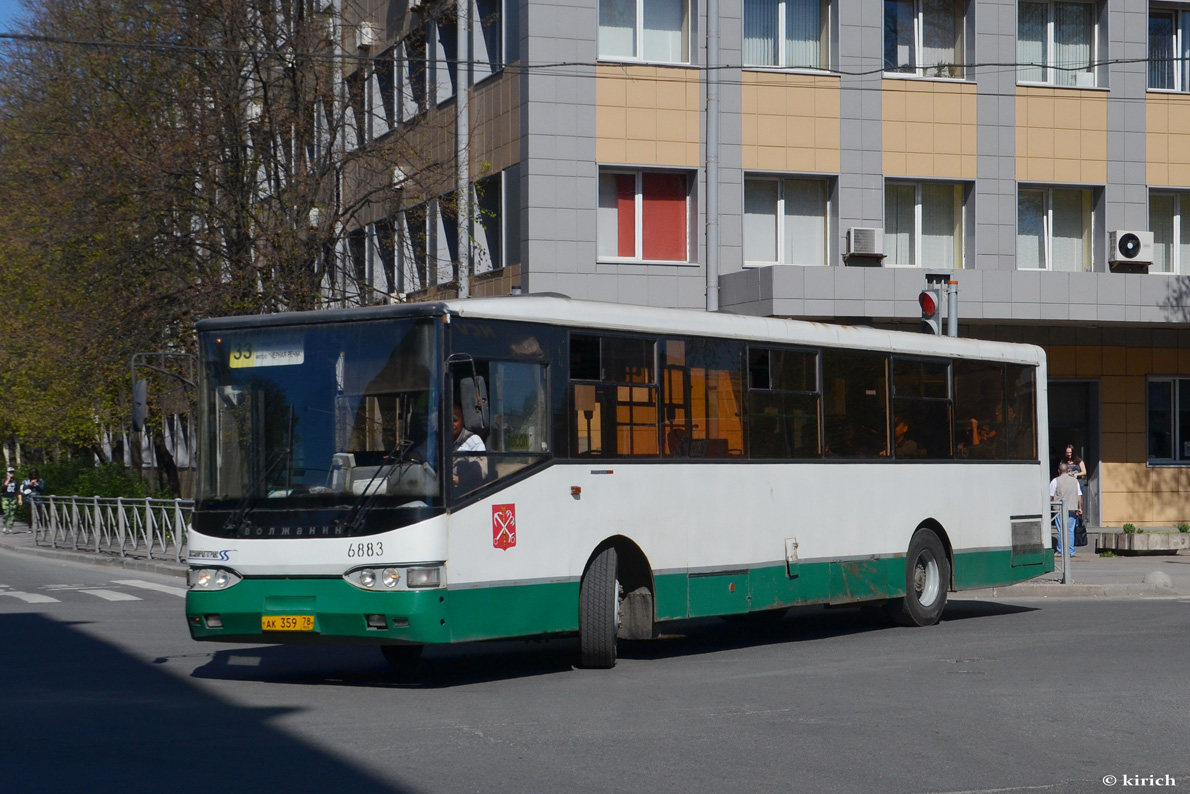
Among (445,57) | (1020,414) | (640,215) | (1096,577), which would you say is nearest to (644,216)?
(640,215)

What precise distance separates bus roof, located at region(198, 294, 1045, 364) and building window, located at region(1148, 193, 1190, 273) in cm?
1650

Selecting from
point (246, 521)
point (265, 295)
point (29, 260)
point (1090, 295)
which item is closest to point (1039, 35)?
point (1090, 295)

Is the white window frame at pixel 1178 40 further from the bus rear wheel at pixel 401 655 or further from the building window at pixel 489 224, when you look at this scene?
the bus rear wheel at pixel 401 655

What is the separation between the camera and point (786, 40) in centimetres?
2888

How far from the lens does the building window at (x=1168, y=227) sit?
31531 millimetres

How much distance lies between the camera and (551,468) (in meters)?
11.8

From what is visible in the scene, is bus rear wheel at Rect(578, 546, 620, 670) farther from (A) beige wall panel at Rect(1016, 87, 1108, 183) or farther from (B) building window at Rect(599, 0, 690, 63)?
(A) beige wall panel at Rect(1016, 87, 1108, 183)

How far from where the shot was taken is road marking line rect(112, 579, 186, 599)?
21658 millimetres

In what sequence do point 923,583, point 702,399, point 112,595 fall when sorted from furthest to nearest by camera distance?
point 112,595 → point 923,583 → point 702,399

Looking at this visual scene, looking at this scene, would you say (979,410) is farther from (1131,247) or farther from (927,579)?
(1131,247)

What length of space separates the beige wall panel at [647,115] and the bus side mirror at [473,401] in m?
17.1

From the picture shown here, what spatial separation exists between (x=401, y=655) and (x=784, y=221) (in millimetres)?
17738

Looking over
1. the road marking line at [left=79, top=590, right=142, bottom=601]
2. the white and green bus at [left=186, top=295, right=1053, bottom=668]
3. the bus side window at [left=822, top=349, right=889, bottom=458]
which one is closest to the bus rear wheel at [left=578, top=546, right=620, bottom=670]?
the white and green bus at [left=186, top=295, right=1053, bottom=668]

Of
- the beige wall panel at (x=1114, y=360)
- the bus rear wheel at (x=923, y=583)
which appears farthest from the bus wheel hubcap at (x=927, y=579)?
the beige wall panel at (x=1114, y=360)
